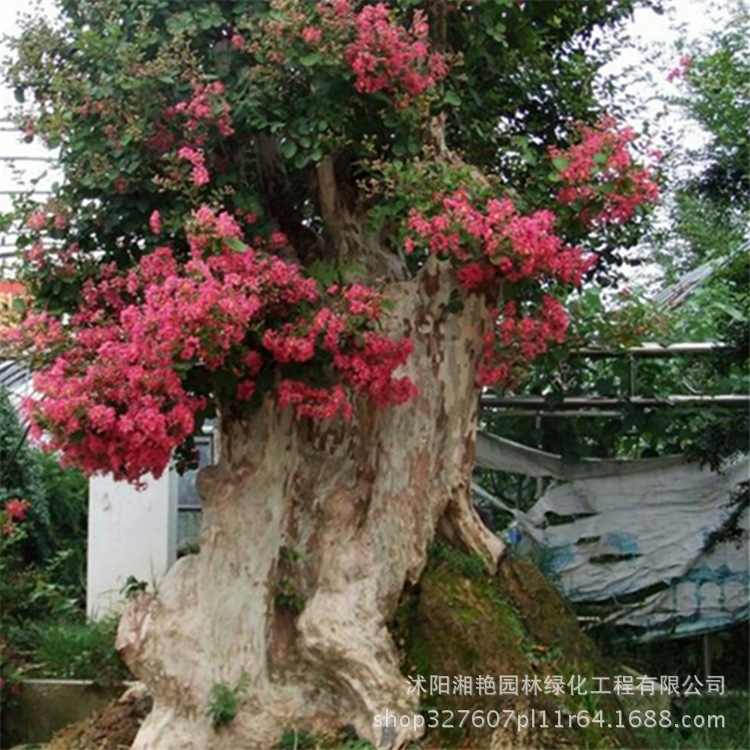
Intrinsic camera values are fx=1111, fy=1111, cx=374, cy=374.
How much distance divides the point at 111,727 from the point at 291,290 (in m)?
2.23

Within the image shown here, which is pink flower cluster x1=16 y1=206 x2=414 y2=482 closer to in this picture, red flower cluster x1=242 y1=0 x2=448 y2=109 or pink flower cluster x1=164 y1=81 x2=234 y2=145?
pink flower cluster x1=164 y1=81 x2=234 y2=145

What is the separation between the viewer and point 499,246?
403 cm

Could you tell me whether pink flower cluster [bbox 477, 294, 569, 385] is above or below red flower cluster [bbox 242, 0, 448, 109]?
below

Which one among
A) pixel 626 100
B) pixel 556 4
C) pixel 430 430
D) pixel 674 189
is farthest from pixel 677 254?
pixel 430 430

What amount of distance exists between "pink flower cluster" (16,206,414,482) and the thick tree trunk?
376mm

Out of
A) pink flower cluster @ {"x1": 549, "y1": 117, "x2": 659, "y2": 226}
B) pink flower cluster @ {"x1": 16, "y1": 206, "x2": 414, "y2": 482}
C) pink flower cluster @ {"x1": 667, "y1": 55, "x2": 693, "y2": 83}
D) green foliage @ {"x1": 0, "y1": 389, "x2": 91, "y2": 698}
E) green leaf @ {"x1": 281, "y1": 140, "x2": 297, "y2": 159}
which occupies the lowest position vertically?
green foliage @ {"x1": 0, "y1": 389, "x2": 91, "y2": 698}

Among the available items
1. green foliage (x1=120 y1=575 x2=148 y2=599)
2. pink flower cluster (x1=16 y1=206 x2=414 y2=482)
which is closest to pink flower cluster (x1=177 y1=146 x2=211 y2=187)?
pink flower cluster (x1=16 y1=206 x2=414 y2=482)

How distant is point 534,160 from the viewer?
469 centimetres

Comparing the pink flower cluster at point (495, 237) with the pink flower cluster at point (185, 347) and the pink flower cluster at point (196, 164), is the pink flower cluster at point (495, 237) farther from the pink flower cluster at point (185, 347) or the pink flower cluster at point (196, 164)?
the pink flower cluster at point (196, 164)

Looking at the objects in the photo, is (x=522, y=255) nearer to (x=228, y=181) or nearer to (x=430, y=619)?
(x=228, y=181)

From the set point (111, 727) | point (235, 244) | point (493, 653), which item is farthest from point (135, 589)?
point (235, 244)

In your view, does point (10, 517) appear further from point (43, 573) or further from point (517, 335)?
point (517, 335)

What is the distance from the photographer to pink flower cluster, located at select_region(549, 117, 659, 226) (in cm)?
424

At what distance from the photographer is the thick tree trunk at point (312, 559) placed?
4.56 metres
